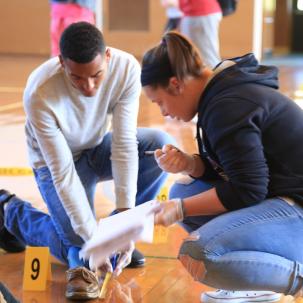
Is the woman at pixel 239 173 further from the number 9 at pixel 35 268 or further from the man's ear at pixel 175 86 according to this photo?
the number 9 at pixel 35 268

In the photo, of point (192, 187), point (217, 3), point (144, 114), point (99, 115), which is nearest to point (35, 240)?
point (99, 115)

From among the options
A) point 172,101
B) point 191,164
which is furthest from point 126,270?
point 172,101

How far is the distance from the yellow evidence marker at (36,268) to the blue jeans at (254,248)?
1.67 ft

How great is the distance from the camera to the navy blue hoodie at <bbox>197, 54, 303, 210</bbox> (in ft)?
5.30

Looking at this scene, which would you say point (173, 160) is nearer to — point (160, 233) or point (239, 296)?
point (239, 296)

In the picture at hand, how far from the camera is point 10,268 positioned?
222 centimetres

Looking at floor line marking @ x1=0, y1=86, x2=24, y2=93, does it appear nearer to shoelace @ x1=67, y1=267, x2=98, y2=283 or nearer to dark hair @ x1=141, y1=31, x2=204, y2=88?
shoelace @ x1=67, y1=267, x2=98, y2=283

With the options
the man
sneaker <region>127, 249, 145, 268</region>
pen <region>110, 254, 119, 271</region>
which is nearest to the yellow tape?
the man

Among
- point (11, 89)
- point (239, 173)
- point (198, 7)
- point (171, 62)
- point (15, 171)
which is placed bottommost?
point (11, 89)

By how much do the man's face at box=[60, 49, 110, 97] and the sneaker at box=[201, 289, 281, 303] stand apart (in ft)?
2.10

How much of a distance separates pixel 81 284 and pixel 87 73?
1.88ft

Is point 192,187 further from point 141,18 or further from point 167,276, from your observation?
point 141,18

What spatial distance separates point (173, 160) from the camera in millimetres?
1864

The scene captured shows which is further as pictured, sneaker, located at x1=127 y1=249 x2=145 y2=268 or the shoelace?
sneaker, located at x1=127 y1=249 x2=145 y2=268
